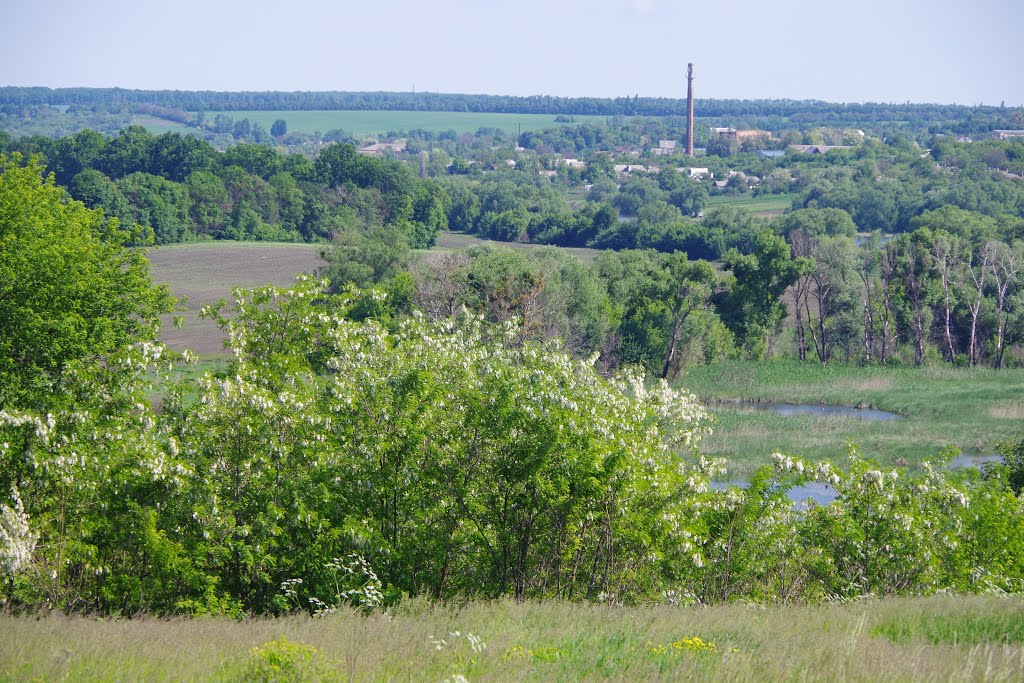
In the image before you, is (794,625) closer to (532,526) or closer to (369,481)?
(532,526)

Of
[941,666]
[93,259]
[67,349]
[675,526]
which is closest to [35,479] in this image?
[67,349]

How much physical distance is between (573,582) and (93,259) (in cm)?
1138

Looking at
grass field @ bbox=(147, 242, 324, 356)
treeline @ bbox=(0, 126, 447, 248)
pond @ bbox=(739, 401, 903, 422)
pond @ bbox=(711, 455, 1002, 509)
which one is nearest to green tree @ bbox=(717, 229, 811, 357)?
pond @ bbox=(739, 401, 903, 422)

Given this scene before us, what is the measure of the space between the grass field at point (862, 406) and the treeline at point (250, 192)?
171ft

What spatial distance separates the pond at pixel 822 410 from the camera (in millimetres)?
52444

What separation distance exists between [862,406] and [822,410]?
2.06 m

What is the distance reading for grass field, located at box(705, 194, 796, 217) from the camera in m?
150

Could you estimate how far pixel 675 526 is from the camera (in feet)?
53.5

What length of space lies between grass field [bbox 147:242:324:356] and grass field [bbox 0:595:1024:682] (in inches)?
2229

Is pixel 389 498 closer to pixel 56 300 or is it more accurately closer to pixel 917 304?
pixel 56 300

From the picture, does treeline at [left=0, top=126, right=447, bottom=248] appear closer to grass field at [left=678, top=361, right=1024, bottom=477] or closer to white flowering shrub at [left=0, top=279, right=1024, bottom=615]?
grass field at [left=678, top=361, right=1024, bottom=477]

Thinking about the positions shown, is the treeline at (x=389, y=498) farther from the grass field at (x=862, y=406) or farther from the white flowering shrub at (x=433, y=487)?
the grass field at (x=862, y=406)

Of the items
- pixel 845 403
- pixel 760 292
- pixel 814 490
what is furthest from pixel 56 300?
pixel 760 292

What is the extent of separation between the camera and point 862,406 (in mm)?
55156
